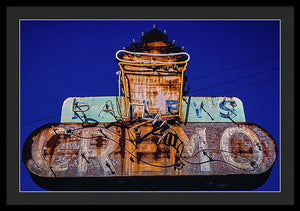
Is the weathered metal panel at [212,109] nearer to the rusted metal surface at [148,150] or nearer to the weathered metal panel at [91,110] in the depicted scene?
the rusted metal surface at [148,150]

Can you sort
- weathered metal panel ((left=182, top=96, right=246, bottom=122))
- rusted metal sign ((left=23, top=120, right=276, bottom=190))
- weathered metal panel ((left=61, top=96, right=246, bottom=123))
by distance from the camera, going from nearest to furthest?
rusted metal sign ((left=23, top=120, right=276, bottom=190)) → weathered metal panel ((left=61, top=96, right=246, bottom=123)) → weathered metal panel ((left=182, top=96, right=246, bottom=122))

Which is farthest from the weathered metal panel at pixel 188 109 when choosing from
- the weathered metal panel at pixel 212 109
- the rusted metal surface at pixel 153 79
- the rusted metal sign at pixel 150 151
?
the rusted metal sign at pixel 150 151

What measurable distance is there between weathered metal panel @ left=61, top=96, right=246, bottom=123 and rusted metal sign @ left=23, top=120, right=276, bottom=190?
32.0 inches

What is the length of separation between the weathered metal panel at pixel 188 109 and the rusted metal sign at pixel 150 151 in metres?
0.81

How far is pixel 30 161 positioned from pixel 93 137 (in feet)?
10.1

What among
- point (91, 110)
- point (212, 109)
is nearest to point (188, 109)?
point (212, 109)

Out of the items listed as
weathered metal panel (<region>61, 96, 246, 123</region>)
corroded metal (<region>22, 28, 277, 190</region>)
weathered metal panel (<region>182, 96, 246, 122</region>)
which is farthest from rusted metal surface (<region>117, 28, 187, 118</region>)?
weathered metal panel (<region>182, 96, 246, 122</region>)

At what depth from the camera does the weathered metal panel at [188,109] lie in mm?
18006

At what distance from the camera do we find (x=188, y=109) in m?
18.4

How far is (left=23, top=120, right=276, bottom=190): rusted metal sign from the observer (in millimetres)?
15703

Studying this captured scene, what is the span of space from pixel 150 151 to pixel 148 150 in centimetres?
11

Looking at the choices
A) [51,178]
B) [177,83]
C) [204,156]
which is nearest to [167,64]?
[177,83]

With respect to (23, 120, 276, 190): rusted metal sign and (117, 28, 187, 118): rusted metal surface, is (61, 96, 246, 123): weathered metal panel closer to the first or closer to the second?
(117, 28, 187, 118): rusted metal surface

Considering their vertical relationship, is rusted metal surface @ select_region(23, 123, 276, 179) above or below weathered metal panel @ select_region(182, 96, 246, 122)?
below
